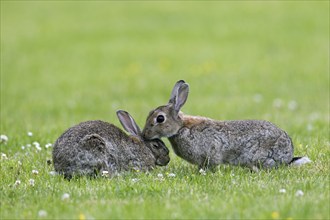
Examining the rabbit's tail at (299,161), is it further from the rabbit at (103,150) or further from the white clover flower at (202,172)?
the rabbit at (103,150)

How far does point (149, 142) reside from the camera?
10.3 metres

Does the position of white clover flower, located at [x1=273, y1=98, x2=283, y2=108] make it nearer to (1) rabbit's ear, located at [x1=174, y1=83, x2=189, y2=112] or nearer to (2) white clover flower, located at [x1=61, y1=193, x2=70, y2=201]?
(1) rabbit's ear, located at [x1=174, y1=83, x2=189, y2=112]

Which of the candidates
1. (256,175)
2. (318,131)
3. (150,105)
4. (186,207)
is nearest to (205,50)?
(150,105)

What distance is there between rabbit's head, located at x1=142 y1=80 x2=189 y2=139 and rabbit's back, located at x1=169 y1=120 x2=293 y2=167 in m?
0.15

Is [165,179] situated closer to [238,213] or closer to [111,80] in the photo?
[238,213]

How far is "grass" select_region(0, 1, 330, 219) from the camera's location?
766 cm

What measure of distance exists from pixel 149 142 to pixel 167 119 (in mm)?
474

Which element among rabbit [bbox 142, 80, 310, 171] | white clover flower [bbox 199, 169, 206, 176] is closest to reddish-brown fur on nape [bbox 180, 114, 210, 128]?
rabbit [bbox 142, 80, 310, 171]

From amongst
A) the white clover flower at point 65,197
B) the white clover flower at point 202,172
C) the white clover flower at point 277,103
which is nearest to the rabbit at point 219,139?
the white clover flower at point 202,172

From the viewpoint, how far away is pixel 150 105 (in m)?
18.7

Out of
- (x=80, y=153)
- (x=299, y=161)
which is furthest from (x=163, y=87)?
(x=80, y=153)

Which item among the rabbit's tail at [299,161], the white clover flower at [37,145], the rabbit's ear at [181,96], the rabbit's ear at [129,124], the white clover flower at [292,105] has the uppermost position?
the rabbit's ear at [181,96]

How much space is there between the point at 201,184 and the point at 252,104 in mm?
9576

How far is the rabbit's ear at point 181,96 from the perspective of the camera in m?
10.2
